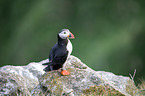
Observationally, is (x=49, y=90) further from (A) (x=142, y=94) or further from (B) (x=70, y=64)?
(A) (x=142, y=94)

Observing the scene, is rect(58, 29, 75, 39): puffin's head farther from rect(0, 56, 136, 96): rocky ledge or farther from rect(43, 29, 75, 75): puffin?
rect(0, 56, 136, 96): rocky ledge

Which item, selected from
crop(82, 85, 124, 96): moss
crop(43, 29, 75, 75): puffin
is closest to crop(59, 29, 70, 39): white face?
crop(43, 29, 75, 75): puffin

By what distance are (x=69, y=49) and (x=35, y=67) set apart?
2575 mm

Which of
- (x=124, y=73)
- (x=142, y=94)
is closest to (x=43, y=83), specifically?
(x=142, y=94)

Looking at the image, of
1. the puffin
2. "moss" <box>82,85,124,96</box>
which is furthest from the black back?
"moss" <box>82,85,124,96</box>

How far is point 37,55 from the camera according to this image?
12.1m

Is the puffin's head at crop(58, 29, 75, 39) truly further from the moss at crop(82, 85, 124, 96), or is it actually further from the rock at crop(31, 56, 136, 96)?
the moss at crop(82, 85, 124, 96)

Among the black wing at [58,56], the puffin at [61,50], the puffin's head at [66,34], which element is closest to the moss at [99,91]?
the puffin at [61,50]

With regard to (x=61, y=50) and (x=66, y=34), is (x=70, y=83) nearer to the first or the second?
(x=61, y=50)

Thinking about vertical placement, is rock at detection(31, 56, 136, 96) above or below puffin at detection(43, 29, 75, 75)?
below

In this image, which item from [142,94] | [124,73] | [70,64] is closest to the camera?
[142,94]

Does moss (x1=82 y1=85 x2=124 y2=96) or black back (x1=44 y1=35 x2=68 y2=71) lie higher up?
black back (x1=44 y1=35 x2=68 y2=71)

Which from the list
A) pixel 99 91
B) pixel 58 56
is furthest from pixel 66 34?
pixel 99 91

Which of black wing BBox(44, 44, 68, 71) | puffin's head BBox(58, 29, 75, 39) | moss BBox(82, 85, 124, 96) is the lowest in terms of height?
Answer: moss BBox(82, 85, 124, 96)
